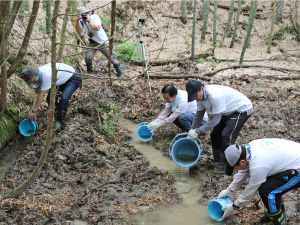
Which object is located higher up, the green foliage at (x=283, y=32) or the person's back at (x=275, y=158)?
the person's back at (x=275, y=158)

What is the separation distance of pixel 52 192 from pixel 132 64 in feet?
25.1

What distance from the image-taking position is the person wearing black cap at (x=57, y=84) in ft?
17.8

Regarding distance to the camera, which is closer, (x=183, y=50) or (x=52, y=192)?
(x=52, y=192)

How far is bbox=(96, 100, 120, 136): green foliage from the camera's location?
6.99 meters

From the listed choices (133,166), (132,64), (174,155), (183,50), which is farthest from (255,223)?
(183,50)

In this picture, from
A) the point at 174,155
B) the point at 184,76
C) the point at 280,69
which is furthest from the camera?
the point at 280,69

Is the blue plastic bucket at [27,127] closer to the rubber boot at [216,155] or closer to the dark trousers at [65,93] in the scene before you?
the dark trousers at [65,93]

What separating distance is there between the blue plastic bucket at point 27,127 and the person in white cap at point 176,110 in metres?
2.13

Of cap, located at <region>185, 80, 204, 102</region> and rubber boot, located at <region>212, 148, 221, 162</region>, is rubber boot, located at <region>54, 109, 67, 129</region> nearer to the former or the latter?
cap, located at <region>185, 80, 204, 102</region>

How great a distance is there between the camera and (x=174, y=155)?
18.8ft

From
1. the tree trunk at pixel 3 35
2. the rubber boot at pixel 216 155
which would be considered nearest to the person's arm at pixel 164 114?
the rubber boot at pixel 216 155

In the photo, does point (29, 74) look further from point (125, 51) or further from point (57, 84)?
point (125, 51)

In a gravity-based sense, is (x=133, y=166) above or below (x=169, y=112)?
below

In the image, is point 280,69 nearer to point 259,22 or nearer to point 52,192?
point 259,22
